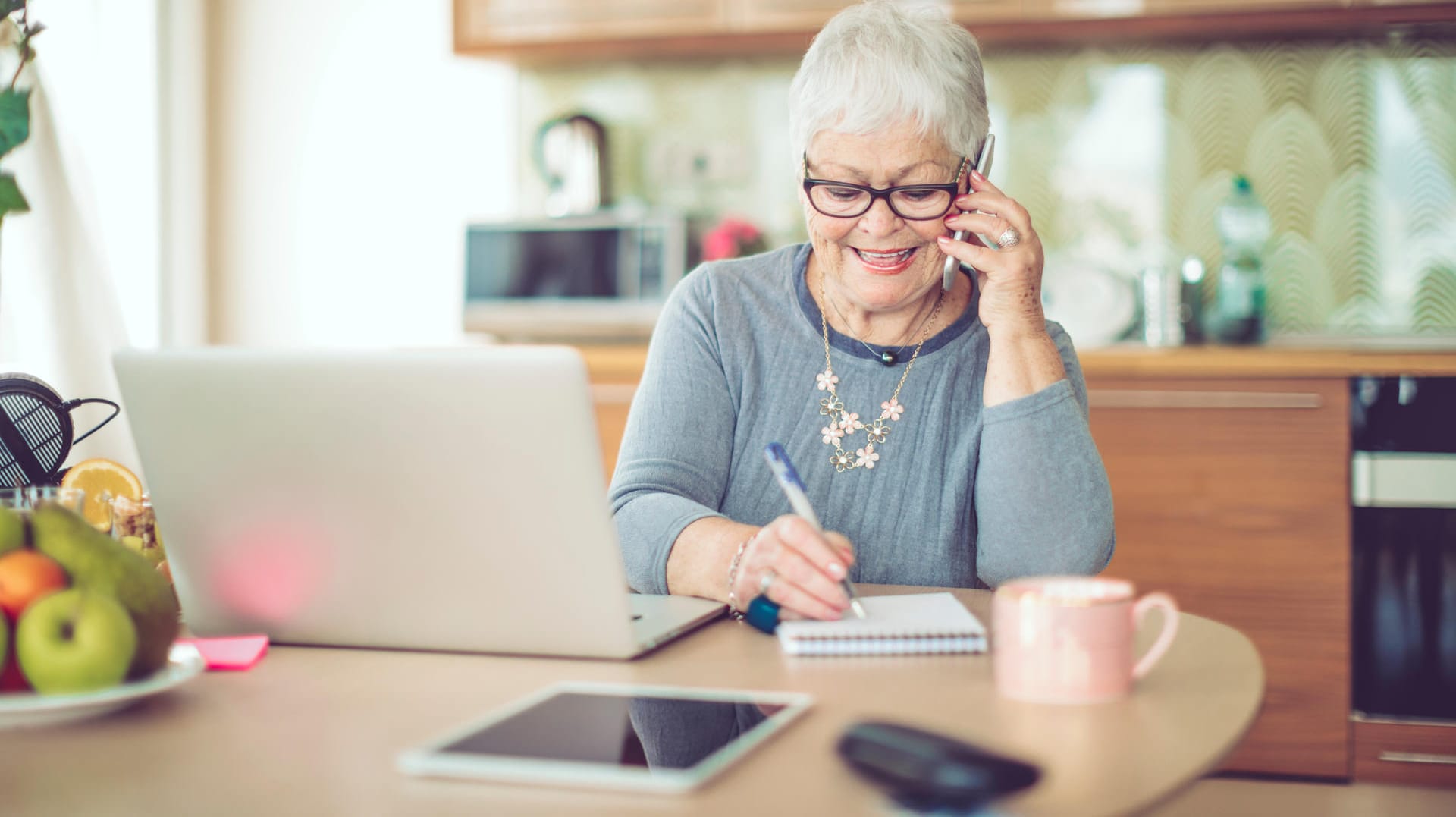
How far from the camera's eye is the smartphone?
1474 mm

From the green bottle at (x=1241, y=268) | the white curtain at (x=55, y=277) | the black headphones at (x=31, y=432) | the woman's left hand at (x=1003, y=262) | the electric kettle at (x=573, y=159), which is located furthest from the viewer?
the electric kettle at (x=573, y=159)

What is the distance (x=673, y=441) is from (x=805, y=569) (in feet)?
1.39

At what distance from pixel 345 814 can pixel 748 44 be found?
2.83m

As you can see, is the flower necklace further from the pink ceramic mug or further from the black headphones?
the black headphones

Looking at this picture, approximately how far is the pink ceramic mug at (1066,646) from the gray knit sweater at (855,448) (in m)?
0.46

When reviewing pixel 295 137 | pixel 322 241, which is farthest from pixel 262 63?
pixel 322 241

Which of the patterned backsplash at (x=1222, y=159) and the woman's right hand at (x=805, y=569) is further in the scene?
the patterned backsplash at (x=1222, y=159)

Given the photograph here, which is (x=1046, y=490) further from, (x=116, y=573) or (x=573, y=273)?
(x=573, y=273)

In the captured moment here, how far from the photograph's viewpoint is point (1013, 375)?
131cm

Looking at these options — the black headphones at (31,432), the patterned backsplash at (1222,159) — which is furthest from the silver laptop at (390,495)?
the patterned backsplash at (1222,159)

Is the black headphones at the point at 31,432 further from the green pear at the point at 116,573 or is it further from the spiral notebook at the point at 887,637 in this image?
the spiral notebook at the point at 887,637

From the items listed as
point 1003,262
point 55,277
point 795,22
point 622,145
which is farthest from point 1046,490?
point 622,145

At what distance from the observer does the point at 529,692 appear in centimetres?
83

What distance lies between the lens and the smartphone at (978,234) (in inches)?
58.0
